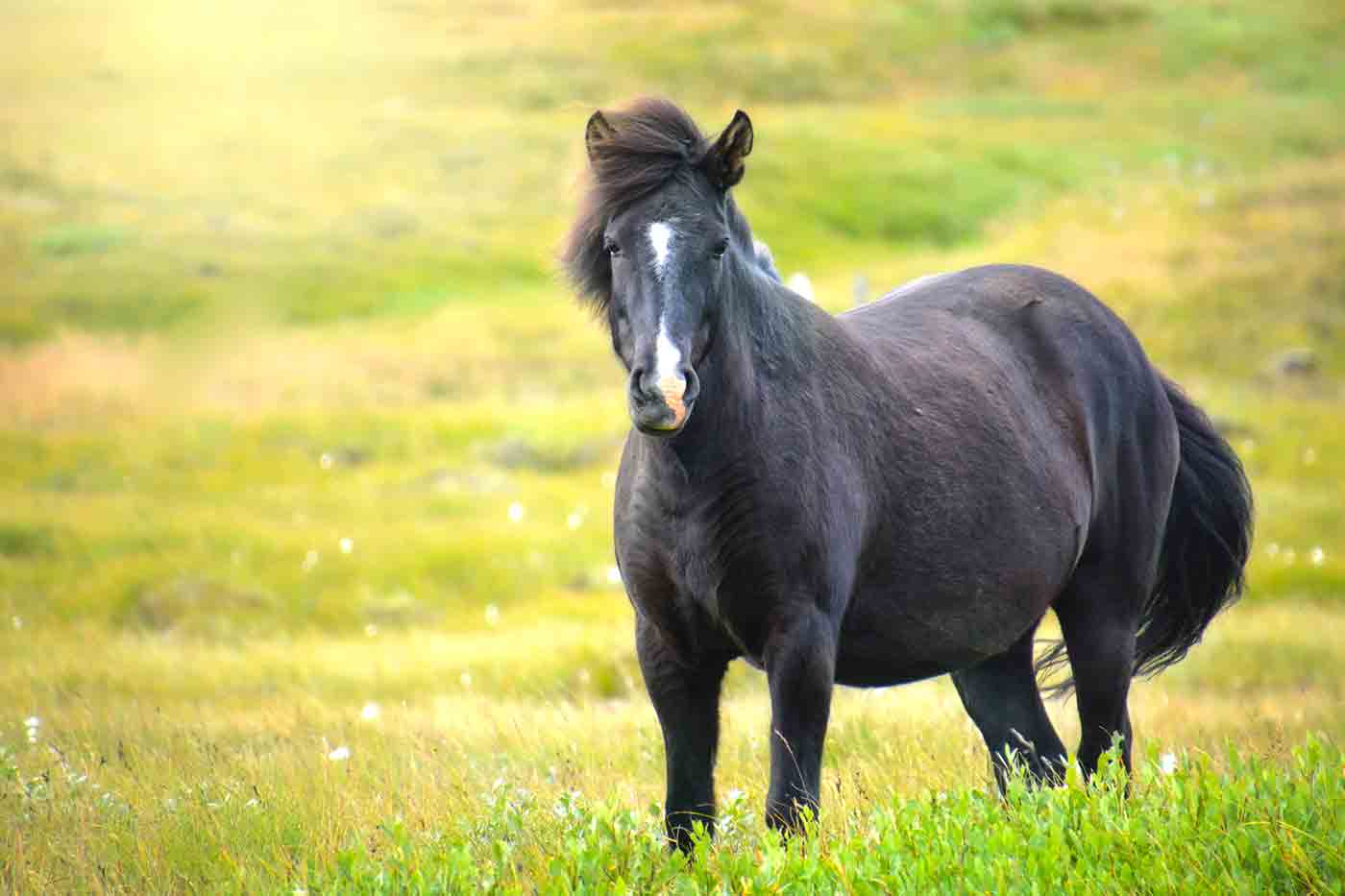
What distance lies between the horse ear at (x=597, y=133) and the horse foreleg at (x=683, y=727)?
1567 millimetres

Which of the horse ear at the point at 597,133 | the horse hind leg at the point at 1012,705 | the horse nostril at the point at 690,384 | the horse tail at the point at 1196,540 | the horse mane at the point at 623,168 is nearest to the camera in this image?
the horse nostril at the point at 690,384

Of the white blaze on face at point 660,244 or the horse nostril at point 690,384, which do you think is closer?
the horse nostril at point 690,384

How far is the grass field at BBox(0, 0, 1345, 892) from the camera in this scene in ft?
15.9

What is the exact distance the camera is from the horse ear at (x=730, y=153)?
15.3ft

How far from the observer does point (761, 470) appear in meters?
4.68

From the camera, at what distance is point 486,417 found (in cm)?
2345

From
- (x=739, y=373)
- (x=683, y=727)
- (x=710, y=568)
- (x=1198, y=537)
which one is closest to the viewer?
(x=710, y=568)

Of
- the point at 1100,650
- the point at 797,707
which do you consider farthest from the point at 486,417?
the point at 797,707

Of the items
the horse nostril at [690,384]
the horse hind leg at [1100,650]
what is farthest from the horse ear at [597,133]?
the horse hind leg at [1100,650]

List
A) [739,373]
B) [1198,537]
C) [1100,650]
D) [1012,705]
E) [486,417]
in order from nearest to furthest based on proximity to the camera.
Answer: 1. [739,373]
2. [1100,650]
3. [1012,705]
4. [1198,537]
5. [486,417]

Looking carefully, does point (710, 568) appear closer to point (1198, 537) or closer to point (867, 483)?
point (867, 483)

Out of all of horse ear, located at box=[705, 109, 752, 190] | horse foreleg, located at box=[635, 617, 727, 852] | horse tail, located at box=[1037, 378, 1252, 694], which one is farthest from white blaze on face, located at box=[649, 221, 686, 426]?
horse tail, located at box=[1037, 378, 1252, 694]

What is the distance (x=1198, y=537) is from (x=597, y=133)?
363 centimetres

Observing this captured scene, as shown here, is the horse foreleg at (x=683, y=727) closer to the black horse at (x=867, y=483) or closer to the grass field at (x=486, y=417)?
the black horse at (x=867, y=483)
